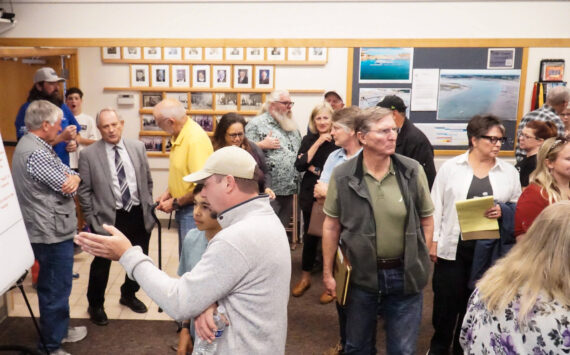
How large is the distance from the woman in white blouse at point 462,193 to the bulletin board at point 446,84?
2.71 feet

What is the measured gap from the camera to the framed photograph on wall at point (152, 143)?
4871 mm

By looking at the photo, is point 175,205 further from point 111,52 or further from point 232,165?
point 232,165

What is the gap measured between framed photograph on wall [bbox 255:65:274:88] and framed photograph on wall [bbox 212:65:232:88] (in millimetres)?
221

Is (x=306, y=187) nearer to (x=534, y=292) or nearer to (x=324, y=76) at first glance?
(x=324, y=76)

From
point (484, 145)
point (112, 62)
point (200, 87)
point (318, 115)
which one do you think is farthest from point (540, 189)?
point (112, 62)

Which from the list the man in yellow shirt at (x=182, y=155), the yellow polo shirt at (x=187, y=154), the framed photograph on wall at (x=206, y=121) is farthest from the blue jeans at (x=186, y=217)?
the framed photograph on wall at (x=206, y=121)

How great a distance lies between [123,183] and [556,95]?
3.16 metres

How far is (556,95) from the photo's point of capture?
12.1 feet

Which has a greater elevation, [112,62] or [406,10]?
[406,10]

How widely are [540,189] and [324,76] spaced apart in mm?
2058

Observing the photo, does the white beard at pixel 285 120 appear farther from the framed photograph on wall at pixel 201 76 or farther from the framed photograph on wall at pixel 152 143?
the framed photograph on wall at pixel 152 143

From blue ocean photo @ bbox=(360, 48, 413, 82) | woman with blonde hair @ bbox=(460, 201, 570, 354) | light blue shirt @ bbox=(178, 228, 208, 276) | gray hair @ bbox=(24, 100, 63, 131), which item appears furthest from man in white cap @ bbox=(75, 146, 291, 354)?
blue ocean photo @ bbox=(360, 48, 413, 82)

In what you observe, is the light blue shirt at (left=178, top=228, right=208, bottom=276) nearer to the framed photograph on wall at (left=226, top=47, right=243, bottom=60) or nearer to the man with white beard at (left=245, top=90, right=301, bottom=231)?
the framed photograph on wall at (left=226, top=47, right=243, bottom=60)

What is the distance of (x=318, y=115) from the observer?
168 inches
